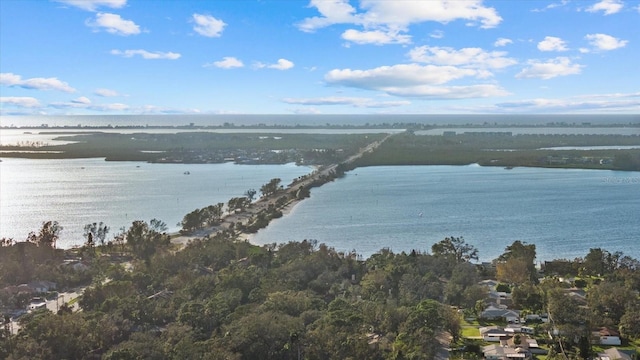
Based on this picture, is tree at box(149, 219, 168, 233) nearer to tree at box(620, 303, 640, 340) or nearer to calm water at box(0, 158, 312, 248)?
calm water at box(0, 158, 312, 248)

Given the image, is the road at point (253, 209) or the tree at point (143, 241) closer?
the tree at point (143, 241)

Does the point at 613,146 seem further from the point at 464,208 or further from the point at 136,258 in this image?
the point at 136,258

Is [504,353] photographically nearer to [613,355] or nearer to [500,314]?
[613,355]

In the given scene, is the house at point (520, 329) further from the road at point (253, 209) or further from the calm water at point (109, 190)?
the calm water at point (109, 190)

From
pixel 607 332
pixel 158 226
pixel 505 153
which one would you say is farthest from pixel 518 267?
pixel 505 153

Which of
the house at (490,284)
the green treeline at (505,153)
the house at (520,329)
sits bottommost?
→ the house at (520,329)

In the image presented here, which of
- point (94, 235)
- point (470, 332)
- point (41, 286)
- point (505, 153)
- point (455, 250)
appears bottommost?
point (470, 332)

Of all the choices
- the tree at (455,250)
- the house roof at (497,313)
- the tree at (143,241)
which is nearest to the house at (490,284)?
the tree at (455,250)
